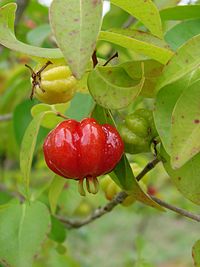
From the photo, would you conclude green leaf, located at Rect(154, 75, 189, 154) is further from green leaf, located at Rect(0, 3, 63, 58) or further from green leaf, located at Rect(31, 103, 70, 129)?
green leaf, located at Rect(31, 103, 70, 129)

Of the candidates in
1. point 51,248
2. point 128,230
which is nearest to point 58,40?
point 51,248

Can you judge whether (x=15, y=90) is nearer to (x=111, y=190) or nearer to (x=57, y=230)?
(x=57, y=230)

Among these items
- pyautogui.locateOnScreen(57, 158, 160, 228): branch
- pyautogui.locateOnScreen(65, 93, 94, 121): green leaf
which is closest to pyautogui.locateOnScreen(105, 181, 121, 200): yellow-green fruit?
pyautogui.locateOnScreen(57, 158, 160, 228): branch

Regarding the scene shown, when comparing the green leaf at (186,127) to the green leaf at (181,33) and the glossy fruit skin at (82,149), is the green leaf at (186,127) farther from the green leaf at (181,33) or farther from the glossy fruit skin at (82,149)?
the green leaf at (181,33)

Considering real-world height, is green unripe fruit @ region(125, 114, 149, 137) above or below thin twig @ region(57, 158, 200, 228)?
above

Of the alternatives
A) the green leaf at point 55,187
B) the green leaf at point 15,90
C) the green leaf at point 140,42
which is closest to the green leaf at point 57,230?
the green leaf at point 55,187

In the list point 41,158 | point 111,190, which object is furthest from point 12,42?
point 41,158
